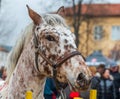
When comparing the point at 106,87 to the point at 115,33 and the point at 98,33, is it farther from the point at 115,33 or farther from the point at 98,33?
the point at 115,33

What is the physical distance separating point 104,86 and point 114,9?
214ft

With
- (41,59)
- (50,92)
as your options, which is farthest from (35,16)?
(50,92)

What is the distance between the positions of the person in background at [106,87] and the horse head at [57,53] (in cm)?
743

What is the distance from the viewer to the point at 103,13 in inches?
2773

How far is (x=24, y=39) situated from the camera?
5133 mm

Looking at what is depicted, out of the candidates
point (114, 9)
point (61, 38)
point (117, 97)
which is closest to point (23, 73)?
point (61, 38)

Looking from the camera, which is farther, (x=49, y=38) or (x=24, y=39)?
(x=24, y=39)

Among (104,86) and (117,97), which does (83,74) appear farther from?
(117,97)

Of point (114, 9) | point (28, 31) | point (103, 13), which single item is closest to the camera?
point (28, 31)

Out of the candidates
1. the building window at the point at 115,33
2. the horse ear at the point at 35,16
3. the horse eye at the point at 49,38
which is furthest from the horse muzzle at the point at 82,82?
the building window at the point at 115,33

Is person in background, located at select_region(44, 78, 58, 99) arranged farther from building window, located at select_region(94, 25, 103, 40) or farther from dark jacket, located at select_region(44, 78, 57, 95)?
building window, located at select_region(94, 25, 103, 40)

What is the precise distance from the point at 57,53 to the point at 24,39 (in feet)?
1.87

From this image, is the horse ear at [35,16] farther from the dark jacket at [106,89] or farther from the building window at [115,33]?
the building window at [115,33]

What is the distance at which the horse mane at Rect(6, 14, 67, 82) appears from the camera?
492 cm
